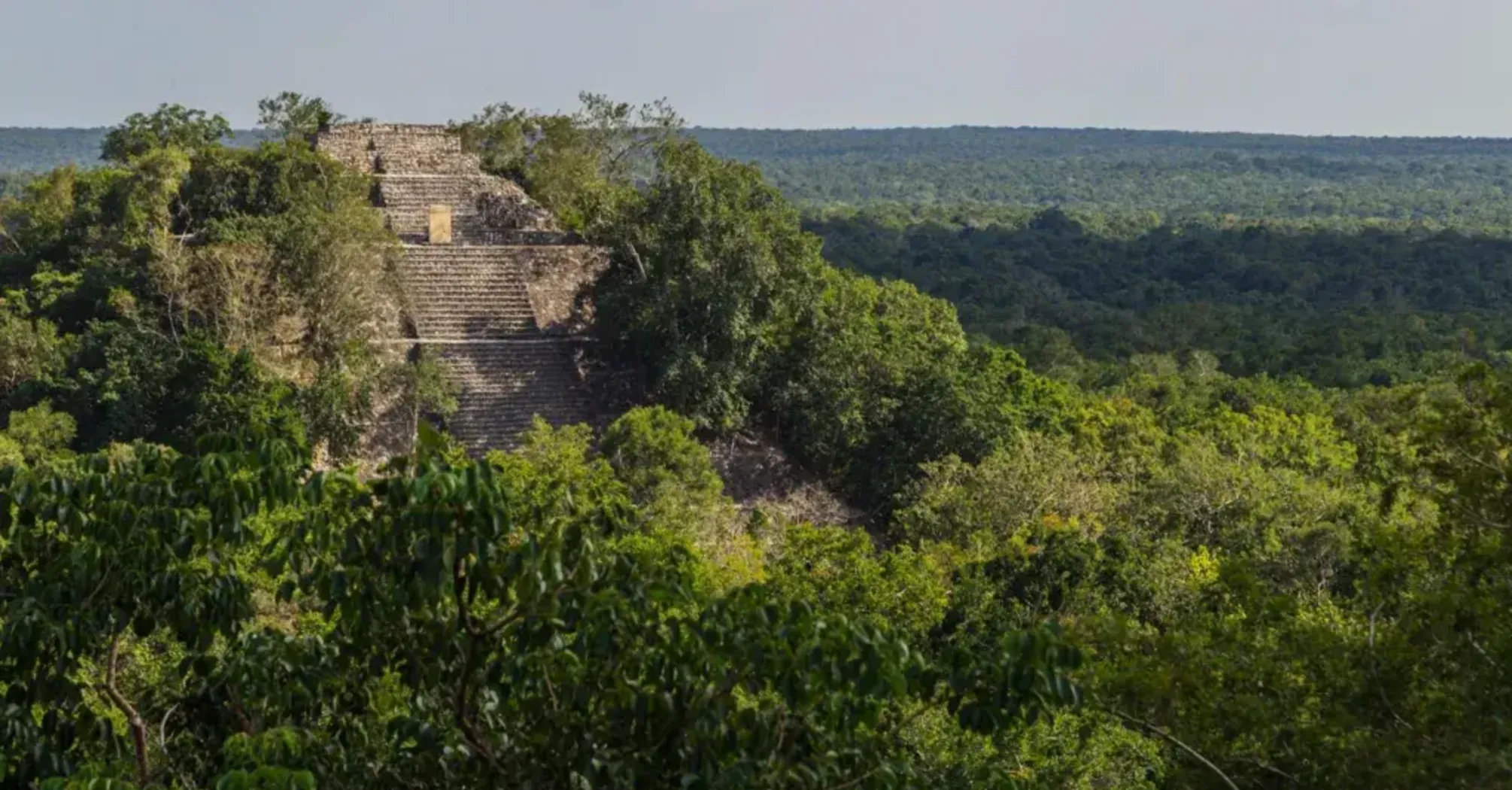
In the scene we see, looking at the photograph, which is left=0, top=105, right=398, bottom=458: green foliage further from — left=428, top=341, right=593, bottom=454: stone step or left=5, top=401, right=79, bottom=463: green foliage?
left=428, top=341, right=593, bottom=454: stone step

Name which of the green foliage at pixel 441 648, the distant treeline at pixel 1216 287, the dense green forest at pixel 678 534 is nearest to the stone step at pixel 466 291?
the dense green forest at pixel 678 534

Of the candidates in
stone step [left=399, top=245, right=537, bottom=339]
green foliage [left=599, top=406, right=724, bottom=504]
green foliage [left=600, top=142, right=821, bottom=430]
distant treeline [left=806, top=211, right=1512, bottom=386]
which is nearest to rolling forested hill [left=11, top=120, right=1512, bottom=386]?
distant treeline [left=806, top=211, right=1512, bottom=386]

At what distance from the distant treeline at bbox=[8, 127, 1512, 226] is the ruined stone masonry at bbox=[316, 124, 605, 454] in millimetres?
75021

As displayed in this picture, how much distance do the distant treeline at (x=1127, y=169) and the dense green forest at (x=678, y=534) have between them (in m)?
75.8

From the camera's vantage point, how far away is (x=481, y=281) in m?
20.2

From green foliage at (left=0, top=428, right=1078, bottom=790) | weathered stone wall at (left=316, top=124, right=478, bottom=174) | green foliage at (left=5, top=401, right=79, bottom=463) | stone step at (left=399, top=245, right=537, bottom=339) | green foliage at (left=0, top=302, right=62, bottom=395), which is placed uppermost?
weathered stone wall at (left=316, top=124, right=478, bottom=174)

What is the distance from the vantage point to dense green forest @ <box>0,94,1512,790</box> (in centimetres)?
396

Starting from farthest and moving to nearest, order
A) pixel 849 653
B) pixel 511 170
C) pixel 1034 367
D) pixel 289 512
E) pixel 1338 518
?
pixel 1034 367 < pixel 511 170 < pixel 1338 518 < pixel 289 512 < pixel 849 653

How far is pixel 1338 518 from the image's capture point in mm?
15906

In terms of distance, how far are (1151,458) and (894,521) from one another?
126 inches

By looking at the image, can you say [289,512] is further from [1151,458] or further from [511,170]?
[511,170]

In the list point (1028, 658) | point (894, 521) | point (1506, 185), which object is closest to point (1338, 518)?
point (894, 521)

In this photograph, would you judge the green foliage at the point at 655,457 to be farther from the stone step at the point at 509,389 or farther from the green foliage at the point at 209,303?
the green foliage at the point at 209,303

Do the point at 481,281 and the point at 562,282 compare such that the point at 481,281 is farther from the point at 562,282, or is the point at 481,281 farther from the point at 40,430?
the point at 40,430
